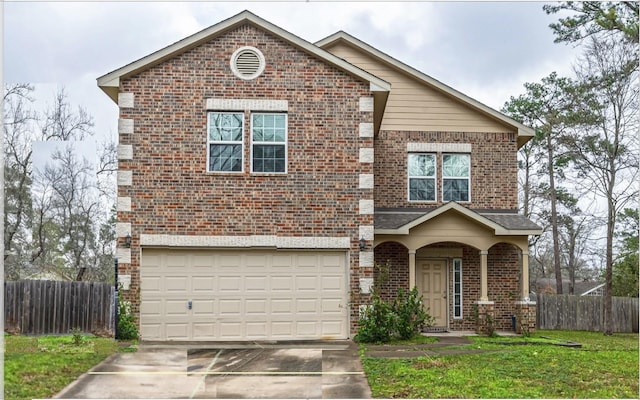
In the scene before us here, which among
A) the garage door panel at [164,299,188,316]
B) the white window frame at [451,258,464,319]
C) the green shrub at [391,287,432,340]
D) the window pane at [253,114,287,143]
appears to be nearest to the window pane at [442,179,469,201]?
the white window frame at [451,258,464,319]

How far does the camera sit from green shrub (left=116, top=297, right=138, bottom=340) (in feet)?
43.8

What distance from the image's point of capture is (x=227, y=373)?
35.4ft

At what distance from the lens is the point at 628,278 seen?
25.9 metres

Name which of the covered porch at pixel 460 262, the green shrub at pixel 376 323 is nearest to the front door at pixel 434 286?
the covered porch at pixel 460 262

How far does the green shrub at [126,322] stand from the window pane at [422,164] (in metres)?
8.26

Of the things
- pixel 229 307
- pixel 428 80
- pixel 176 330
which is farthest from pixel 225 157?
pixel 428 80

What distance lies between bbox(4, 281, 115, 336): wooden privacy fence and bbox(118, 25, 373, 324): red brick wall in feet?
5.09

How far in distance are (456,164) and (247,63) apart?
678cm

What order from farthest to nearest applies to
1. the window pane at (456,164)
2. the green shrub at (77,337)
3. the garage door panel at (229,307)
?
the window pane at (456,164)
the garage door panel at (229,307)
the green shrub at (77,337)

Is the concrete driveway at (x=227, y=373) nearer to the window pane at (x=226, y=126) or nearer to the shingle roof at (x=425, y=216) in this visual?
Answer: the shingle roof at (x=425, y=216)

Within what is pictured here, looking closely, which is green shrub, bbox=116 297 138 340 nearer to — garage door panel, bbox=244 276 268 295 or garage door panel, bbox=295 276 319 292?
garage door panel, bbox=244 276 268 295

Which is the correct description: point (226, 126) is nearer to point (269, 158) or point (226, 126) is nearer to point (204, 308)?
point (269, 158)

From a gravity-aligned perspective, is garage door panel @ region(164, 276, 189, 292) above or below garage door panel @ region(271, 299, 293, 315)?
above

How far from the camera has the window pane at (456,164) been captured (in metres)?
18.3
